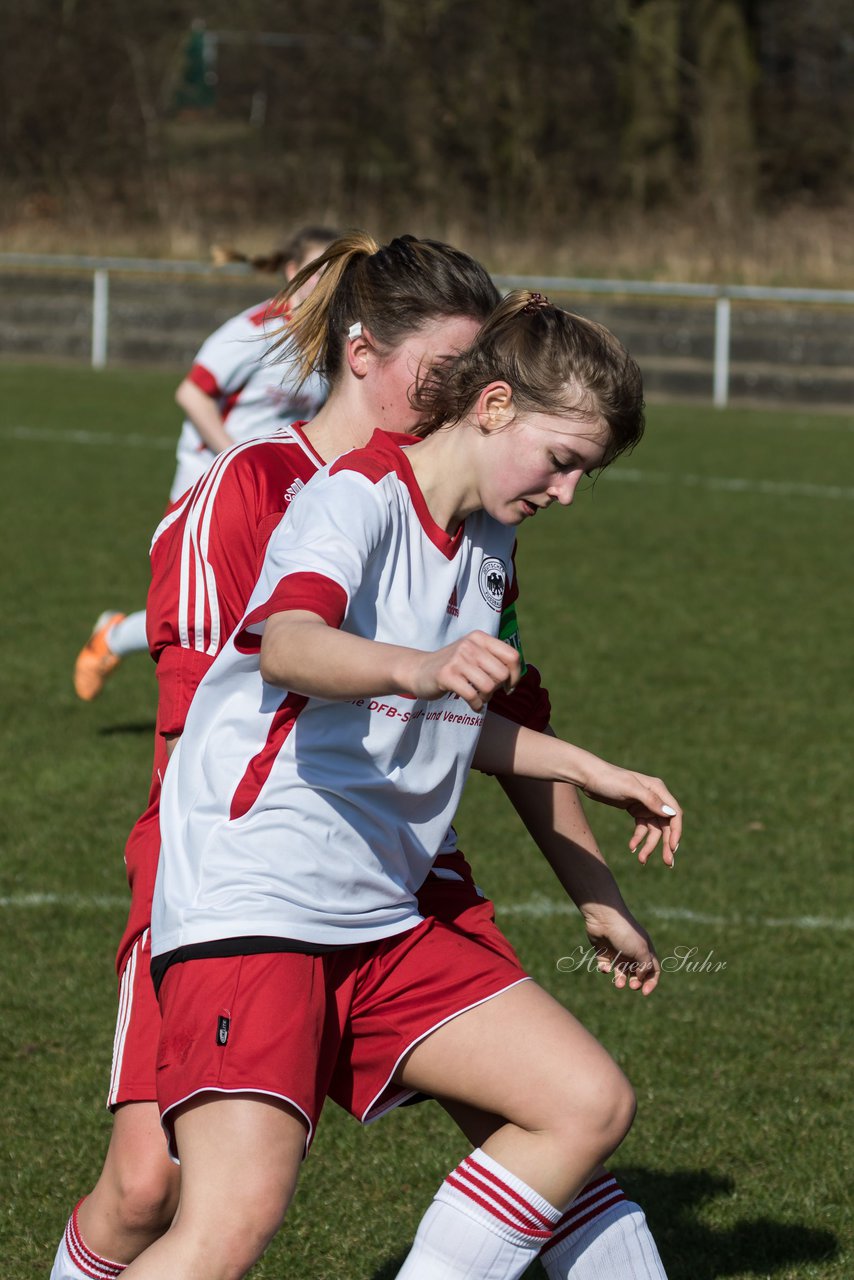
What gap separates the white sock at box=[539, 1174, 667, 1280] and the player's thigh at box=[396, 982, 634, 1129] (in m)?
0.28

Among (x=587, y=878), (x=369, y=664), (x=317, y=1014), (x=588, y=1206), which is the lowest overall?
(x=588, y=1206)

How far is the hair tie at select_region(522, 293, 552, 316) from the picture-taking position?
2371 mm

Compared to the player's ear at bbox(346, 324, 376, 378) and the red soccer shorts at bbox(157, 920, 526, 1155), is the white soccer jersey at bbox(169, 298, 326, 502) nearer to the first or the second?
the player's ear at bbox(346, 324, 376, 378)

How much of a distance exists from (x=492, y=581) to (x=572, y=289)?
18563 millimetres

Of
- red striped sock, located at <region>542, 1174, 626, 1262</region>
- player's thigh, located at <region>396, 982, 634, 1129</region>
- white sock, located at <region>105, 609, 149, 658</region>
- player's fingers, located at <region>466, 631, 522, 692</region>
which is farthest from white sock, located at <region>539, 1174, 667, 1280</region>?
white sock, located at <region>105, 609, 149, 658</region>

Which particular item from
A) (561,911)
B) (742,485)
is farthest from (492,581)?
(742,485)

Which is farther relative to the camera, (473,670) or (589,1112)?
(589,1112)

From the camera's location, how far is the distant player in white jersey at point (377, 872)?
2.19 meters

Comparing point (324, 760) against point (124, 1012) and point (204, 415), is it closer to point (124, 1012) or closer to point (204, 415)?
point (124, 1012)

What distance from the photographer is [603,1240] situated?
2.50 meters

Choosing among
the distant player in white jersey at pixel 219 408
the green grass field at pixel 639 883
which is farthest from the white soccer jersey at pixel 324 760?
the distant player in white jersey at pixel 219 408

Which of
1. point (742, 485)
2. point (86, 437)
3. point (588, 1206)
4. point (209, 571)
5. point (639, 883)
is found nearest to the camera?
point (588, 1206)

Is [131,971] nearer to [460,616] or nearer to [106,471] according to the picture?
[460,616]

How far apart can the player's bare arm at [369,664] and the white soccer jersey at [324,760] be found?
0.38 feet
